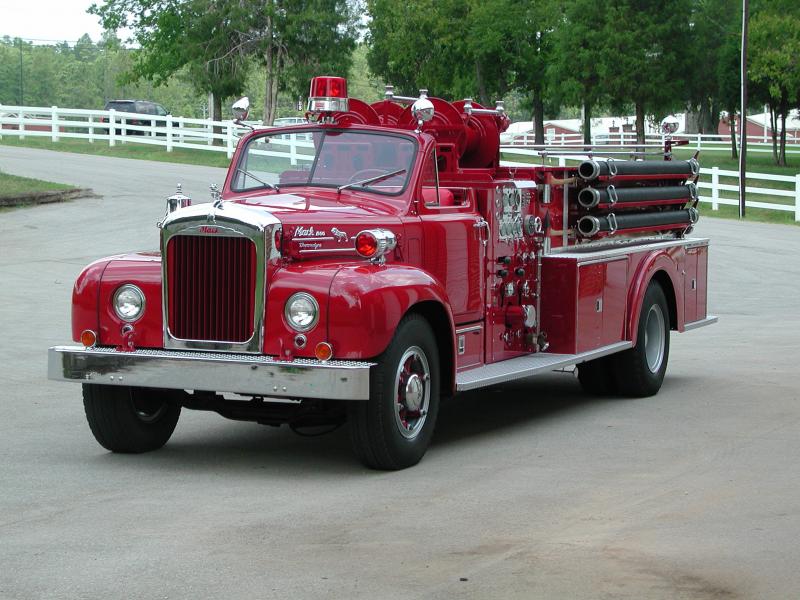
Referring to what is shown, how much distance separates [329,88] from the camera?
374 inches

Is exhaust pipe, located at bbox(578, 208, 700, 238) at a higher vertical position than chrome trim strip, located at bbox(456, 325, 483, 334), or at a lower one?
higher

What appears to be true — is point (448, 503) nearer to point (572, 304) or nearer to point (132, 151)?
point (572, 304)

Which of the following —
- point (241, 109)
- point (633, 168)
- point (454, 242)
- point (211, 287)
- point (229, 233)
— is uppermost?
point (241, 109)

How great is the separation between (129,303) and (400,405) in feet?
5.73

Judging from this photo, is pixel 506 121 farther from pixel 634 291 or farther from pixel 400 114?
pixel 634 291

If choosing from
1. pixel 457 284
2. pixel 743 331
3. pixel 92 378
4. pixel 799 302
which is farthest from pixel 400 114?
pixel 799 302

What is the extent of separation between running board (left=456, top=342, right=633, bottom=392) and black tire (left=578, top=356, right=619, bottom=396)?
47cm

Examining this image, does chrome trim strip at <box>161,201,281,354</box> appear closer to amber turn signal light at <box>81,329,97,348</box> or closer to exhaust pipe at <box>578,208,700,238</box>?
amber turn signal light at <box>81,329,97,348</box>

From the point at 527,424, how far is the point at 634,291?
187cm

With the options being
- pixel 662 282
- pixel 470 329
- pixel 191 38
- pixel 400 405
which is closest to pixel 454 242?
pixel 470 329

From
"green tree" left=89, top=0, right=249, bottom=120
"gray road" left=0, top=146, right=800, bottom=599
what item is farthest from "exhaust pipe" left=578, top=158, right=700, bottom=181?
"green tree" left=89, top=0, right=249, bottom=120

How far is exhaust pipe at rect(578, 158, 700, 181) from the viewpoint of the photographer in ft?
36.2

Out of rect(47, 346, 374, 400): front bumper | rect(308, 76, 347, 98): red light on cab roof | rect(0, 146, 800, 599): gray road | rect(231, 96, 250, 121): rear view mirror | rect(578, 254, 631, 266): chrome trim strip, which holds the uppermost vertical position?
rect(308, 76, 347, 98): red light on cab roof

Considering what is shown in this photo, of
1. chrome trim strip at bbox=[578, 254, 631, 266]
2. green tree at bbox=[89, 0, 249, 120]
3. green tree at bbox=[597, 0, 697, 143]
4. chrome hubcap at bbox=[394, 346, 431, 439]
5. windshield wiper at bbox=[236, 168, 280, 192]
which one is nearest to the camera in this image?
chrome hubcap at bbox=[394, 346, 431, 439]
